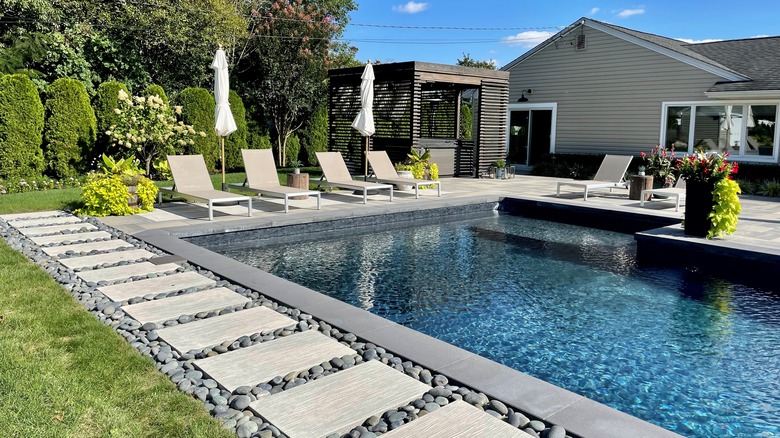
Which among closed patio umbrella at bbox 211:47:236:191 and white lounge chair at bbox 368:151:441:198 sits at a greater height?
closed patio umbrella at bbox 211:47:236:191

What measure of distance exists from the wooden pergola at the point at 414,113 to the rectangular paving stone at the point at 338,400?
1190 centimetres

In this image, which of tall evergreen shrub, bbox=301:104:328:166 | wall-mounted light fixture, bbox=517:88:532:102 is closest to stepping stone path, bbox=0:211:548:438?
tall evergreen shrub, bbox=301:104:328:166

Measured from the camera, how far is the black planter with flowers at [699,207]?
7883mm

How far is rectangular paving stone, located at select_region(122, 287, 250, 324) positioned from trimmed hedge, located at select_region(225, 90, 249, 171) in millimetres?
12590

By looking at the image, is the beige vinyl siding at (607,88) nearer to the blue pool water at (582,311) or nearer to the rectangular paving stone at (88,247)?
the blue pool water at (582,311)

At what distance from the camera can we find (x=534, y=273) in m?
7.22

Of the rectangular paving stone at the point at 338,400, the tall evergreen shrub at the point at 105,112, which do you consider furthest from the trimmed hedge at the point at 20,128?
the rectangular paving stone at the point at 338,400

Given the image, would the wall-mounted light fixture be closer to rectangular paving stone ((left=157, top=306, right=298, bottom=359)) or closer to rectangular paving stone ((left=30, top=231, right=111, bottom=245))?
rectangular paving stone ((left=30, top=231, right=111, bottom=245))

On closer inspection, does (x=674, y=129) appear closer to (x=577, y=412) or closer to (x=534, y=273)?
(x=534, y=273)

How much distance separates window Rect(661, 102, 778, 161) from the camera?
50.8 ft

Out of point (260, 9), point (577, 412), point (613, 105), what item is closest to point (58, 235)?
point (577, 412)

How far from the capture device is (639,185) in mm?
11789

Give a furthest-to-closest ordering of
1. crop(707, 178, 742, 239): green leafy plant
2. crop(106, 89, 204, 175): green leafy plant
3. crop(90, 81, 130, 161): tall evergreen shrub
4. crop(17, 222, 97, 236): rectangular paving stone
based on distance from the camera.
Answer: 1. crop(90, 81, 130, 161): tall evergreen shrub
2. crop(106, 89, 204, 175): green leafy plant
3. crop(707, 178, 742, 239): green leafy plant
4. crop(17, 222, 97, 236): rectangular paving stone

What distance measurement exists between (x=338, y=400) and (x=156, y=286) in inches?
111
